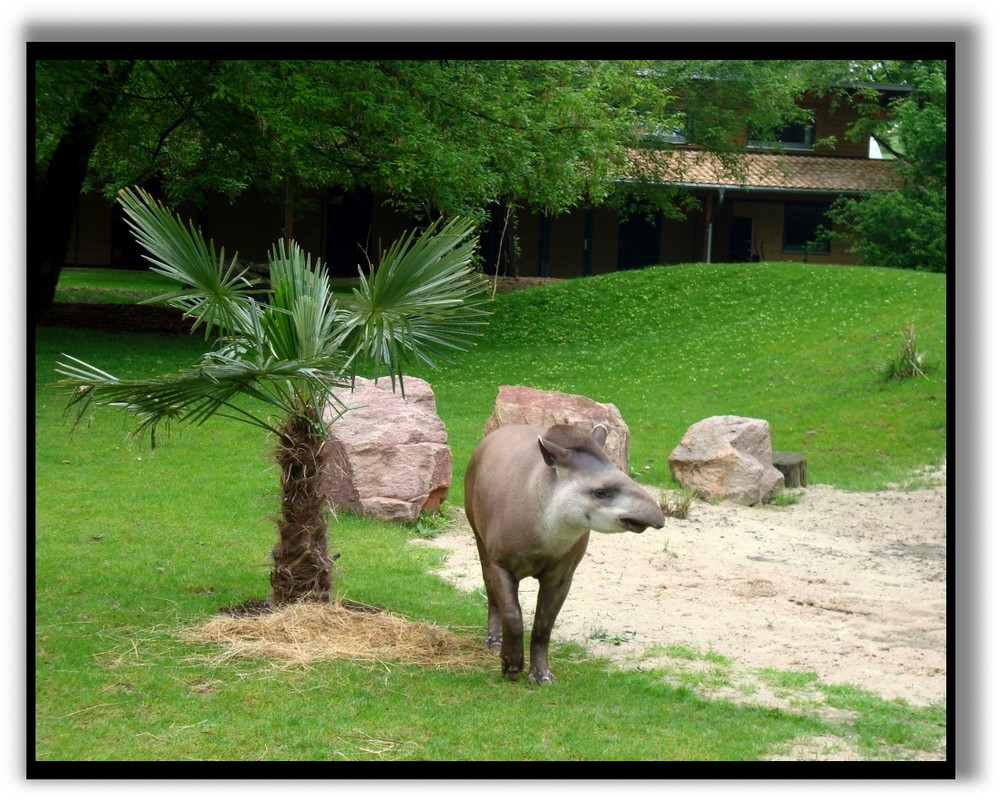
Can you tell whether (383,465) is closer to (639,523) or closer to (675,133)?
(639,523)

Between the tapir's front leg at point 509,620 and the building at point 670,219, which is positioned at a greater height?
the building at point 670,219

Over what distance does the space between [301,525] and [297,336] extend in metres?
1.23

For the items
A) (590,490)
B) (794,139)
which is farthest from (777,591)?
(794,139)

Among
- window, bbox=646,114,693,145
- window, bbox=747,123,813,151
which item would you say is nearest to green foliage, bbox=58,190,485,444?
window, bbox=646,114,693,145

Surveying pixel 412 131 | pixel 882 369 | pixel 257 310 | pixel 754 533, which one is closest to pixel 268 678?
pixel 257 310

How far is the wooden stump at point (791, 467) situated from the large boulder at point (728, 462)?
27cm

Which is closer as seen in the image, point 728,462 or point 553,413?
point 553,413

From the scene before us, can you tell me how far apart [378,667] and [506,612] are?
38.4 inches

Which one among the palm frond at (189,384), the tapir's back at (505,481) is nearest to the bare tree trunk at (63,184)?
the palm frond at (189,384)

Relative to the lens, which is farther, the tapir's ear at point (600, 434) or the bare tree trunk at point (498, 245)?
the bare tree trunk at point (498, 245)

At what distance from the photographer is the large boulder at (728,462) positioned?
13.1m

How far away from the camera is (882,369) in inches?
776

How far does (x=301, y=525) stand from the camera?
7.65 meters

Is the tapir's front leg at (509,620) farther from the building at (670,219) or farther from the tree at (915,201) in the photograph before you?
the tree at (915,201)
